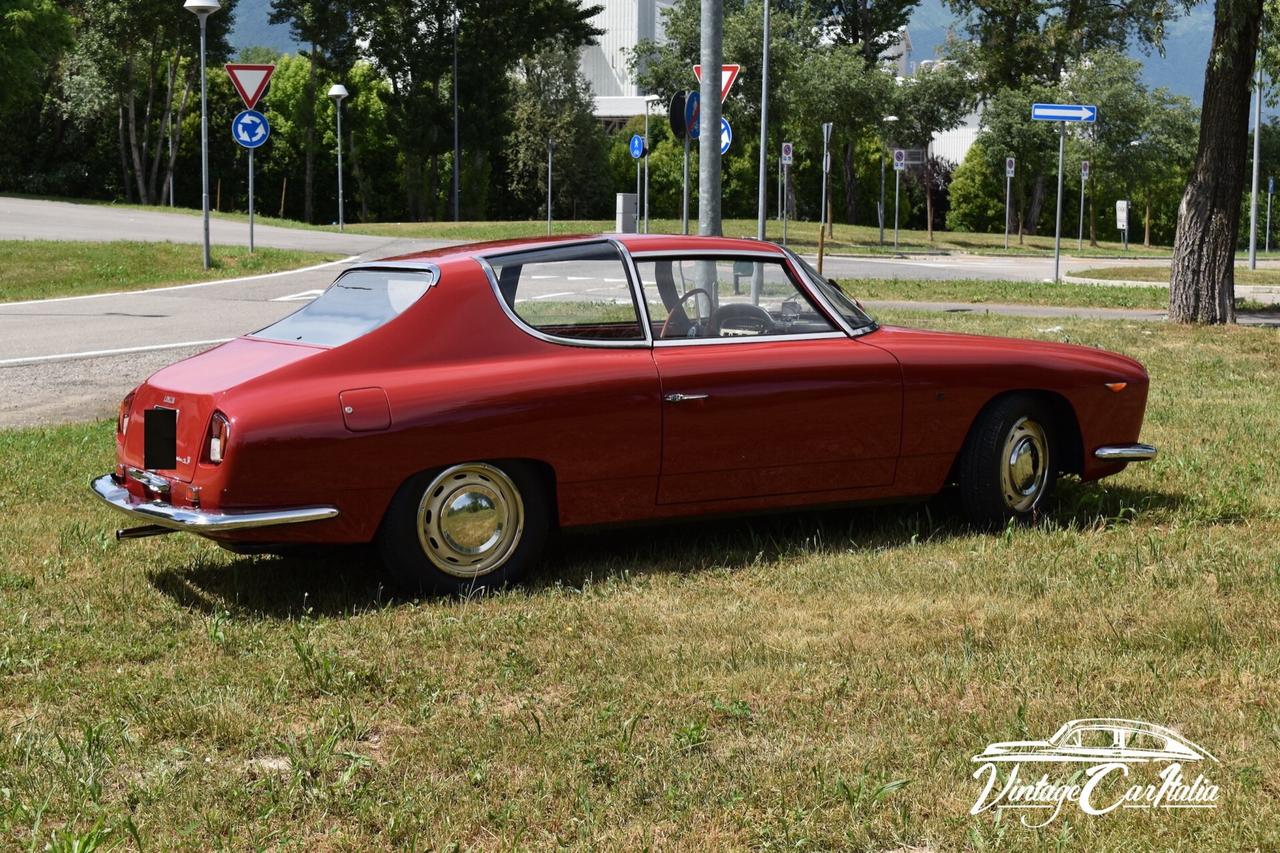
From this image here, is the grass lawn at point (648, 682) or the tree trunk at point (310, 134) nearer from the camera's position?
the grass lawn at point (648, 682)

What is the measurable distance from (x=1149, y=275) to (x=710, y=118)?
2142cm

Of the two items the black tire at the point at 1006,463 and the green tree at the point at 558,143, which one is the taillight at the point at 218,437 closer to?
the black tire at the point at 1006,463

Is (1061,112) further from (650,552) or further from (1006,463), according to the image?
(650,552)

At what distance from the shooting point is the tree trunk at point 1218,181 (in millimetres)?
15570

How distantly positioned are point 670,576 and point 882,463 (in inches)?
43.0

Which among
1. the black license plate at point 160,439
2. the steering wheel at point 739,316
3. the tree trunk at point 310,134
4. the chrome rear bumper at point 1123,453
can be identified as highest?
the tree trunk at point 310,134

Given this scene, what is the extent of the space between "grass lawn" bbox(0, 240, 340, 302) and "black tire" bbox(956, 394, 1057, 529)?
669 inches

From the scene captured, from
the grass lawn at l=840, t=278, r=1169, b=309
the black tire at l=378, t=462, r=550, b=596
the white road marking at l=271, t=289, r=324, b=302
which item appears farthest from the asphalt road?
the black tire at l=378, t=462, r=550, b=596

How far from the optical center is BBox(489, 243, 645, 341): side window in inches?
225

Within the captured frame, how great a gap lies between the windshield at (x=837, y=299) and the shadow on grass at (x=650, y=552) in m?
0.82

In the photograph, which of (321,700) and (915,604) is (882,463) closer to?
(915,604)

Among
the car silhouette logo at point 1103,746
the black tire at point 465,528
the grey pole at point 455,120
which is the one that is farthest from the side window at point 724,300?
the grey pole at point 455,120

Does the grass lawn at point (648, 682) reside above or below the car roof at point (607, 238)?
below

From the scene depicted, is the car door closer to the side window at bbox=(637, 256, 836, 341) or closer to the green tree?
the side window at bbox=(637, 256, 836, 341)
